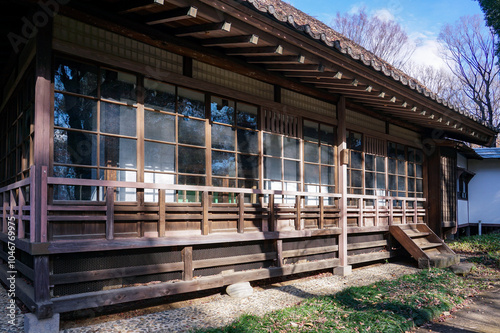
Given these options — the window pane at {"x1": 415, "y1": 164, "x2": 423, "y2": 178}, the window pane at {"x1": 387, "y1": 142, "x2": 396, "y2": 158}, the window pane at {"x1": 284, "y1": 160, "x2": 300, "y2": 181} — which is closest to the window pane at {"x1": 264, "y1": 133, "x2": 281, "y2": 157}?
the window pane at {"x1": 284, "y1": 160, "x2": 300, "y2": 181}

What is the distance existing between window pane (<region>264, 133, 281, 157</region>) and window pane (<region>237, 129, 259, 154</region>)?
0.26 m

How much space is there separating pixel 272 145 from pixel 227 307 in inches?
122

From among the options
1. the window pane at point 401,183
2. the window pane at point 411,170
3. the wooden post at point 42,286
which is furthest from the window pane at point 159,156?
the window pane at point 411,170

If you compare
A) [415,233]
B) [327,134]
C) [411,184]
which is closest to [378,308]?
[327,134]

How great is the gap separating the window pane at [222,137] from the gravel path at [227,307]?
2.29 metres

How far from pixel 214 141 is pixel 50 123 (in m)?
2.44

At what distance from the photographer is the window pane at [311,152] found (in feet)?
25.8

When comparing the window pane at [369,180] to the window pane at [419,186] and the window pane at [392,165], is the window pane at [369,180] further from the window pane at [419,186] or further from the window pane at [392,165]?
the window pane at [419,186]

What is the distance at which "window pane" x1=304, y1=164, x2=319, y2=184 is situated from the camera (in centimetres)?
789

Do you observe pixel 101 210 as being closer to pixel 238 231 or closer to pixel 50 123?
pixel 50 123

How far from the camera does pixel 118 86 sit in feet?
17.0

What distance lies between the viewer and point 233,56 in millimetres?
6344

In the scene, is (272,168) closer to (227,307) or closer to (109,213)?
(227,307)

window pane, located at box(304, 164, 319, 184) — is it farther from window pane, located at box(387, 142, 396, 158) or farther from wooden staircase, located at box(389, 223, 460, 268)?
window pane, located at box(387, 142, 396, 158)
